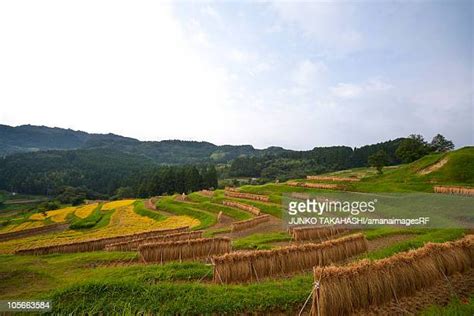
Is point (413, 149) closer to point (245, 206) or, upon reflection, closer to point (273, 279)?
point (245, 206)

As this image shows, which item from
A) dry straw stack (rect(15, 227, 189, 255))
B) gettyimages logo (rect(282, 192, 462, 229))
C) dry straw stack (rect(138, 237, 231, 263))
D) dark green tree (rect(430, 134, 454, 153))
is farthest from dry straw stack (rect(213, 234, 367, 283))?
dark green tree (rect(430, 134, 454, 153))

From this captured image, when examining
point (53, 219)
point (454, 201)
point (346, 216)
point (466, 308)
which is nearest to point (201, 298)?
point (466, 308)

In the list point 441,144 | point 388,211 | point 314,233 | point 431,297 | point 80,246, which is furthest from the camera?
point 441,144

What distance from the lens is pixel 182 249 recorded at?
18094 mm

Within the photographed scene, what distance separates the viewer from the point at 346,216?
27281 millimetres

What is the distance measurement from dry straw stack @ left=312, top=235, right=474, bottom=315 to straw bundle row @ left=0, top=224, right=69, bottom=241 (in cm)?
5715

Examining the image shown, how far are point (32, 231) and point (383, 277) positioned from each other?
60277 millimetres

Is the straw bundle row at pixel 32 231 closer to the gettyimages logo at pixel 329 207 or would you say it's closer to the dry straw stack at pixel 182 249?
the dry straw stack at pixel 182 249

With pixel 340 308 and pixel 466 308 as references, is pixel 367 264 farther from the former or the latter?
pixel 466 308

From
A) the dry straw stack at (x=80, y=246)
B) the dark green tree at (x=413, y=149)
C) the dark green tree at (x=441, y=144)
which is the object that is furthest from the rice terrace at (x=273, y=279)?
the dark green tree at (x=441, y=144)

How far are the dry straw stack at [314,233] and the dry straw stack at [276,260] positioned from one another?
266 inches

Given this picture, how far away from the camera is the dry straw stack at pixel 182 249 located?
17.7 meters

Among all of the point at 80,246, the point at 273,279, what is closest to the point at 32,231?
the point at 80,246

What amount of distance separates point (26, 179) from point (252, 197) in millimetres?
156960
